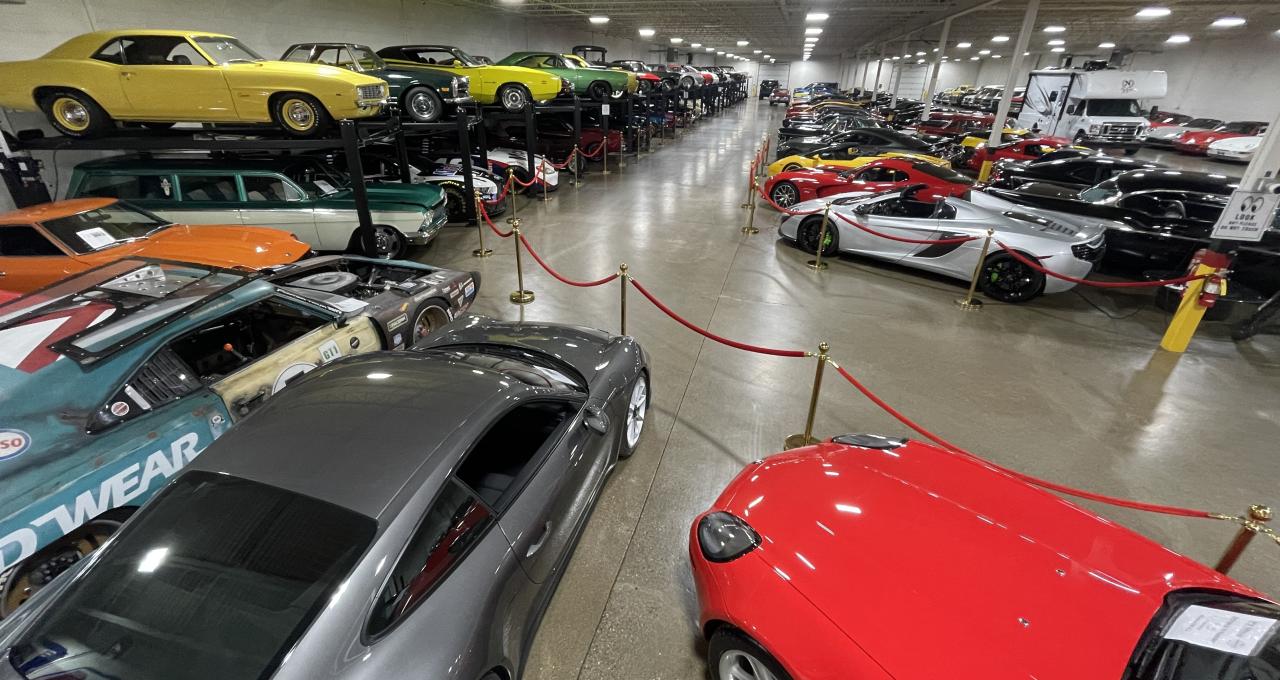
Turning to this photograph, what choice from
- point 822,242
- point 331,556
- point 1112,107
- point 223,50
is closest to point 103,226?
point 223,50

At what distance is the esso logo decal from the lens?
2.04 meters

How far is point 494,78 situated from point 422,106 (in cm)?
201

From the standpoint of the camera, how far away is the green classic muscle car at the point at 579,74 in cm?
1212

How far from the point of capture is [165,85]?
5.83 meters

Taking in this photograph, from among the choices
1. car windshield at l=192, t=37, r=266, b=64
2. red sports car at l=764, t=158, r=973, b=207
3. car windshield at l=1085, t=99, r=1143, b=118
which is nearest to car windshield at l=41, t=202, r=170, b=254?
car windshield at l=192, t=37, r=266, b=64

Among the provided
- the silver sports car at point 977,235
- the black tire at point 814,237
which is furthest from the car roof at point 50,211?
the silver sports car at point 977,235

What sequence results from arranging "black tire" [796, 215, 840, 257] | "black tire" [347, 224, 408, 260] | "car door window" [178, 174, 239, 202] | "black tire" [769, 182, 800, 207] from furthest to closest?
1. "black tire" [769, 182, 800, 207]
2. "black tire" [796, 215, 840, 257]
3. "black tire" [347, 224, 408, 260]
4. "car door window" [178, 174, 239, 202]

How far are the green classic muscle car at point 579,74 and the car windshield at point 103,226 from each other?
8352mm

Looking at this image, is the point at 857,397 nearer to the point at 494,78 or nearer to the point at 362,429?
the point at 362,429

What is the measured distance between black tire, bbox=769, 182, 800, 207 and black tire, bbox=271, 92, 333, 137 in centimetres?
737

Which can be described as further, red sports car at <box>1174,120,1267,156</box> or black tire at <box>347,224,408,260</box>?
red sports car at <box>1174,120,1267,156</box>

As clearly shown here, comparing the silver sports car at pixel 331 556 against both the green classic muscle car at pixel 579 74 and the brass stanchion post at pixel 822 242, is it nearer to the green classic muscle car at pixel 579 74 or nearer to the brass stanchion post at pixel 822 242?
the brass stanchion post at pixel 822 242

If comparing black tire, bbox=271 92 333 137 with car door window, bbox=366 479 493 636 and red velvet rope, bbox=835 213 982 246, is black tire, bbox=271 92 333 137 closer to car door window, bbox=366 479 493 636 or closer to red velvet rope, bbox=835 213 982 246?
car door window, bbox=366 479 493 636

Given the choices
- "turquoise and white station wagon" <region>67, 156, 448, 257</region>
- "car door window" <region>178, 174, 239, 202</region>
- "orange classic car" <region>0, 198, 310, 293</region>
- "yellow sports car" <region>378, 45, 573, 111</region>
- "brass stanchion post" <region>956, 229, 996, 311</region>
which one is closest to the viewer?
"orange classic car" <region>0, 198, 310, 293</region>
